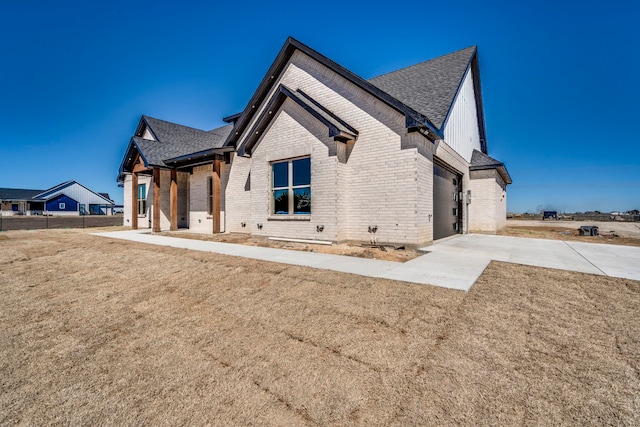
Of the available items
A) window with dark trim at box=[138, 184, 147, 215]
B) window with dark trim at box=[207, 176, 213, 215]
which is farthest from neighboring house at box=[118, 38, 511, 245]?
window with dark trim at box=[138, 184, 147, 215]

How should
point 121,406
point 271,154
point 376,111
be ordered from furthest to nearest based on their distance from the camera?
point 271,154, point 376,111, point 121,406

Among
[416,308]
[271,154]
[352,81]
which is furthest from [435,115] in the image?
[416,308]

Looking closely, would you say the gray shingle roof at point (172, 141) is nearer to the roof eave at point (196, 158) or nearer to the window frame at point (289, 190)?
the roof eave at point (196, 158)

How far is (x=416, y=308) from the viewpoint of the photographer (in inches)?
151

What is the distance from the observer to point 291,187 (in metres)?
10.3

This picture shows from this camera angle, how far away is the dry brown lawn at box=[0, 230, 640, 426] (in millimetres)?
2168

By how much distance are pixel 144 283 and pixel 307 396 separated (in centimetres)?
471

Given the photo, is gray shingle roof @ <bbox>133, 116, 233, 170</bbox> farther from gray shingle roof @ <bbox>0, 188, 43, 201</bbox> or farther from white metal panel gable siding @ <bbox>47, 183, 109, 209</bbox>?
gray shingle roof @ <bbox>0, 188, 43, 201</bbox>

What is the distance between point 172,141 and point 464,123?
18.2 meters

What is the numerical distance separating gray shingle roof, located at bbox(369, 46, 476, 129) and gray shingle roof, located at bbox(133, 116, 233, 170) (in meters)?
9.90

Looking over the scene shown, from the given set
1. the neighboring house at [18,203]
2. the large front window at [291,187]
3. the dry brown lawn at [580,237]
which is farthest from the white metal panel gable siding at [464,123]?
the neighboring house at [18,203]

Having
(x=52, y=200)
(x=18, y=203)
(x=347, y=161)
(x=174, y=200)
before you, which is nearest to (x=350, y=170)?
(x=347, y=161)

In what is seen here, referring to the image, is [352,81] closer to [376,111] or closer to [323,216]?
[376,111]

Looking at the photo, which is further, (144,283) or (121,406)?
(144,283)
